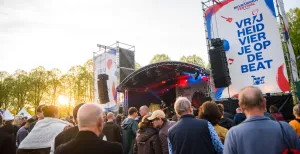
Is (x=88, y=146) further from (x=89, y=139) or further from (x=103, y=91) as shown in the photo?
(x=103, y=91)

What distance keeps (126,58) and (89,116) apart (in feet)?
46.6

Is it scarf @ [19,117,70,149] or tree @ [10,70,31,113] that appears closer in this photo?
scarf @ [19,117,70,149]

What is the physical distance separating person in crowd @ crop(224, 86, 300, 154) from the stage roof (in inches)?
368

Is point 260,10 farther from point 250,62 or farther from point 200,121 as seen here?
point 200,121

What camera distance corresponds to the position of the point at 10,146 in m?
2.88

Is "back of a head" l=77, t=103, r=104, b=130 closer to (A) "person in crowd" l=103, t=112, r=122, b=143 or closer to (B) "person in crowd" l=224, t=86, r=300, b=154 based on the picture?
(B) "person in crowd" l=224, t=86, r=300, b=154

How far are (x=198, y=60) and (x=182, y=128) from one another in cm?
3051

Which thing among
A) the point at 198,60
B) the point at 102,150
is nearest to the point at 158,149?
the point at 102,150

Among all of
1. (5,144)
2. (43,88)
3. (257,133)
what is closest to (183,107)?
(257,133)

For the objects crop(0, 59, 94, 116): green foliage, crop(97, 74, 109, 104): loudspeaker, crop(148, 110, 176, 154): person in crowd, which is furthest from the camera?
crop(0, 59, 94, 116): green foliage

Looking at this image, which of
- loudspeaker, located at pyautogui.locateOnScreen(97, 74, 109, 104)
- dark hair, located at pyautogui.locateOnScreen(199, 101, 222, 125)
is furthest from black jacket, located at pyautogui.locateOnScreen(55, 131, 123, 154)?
loudspeaker, located at pyautogui.locateOnScreen(97, 74, 109, 104)

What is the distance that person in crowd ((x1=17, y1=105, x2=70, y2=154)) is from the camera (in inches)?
118

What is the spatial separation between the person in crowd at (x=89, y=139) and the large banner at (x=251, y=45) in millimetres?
7896

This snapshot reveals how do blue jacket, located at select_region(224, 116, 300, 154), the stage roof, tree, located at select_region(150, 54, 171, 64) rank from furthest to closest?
1. tree, located at select_region(150, 54, 171, 64)
2. the stage roof
3. blue jacket, located at select_region(224, 116, 300, 154)
